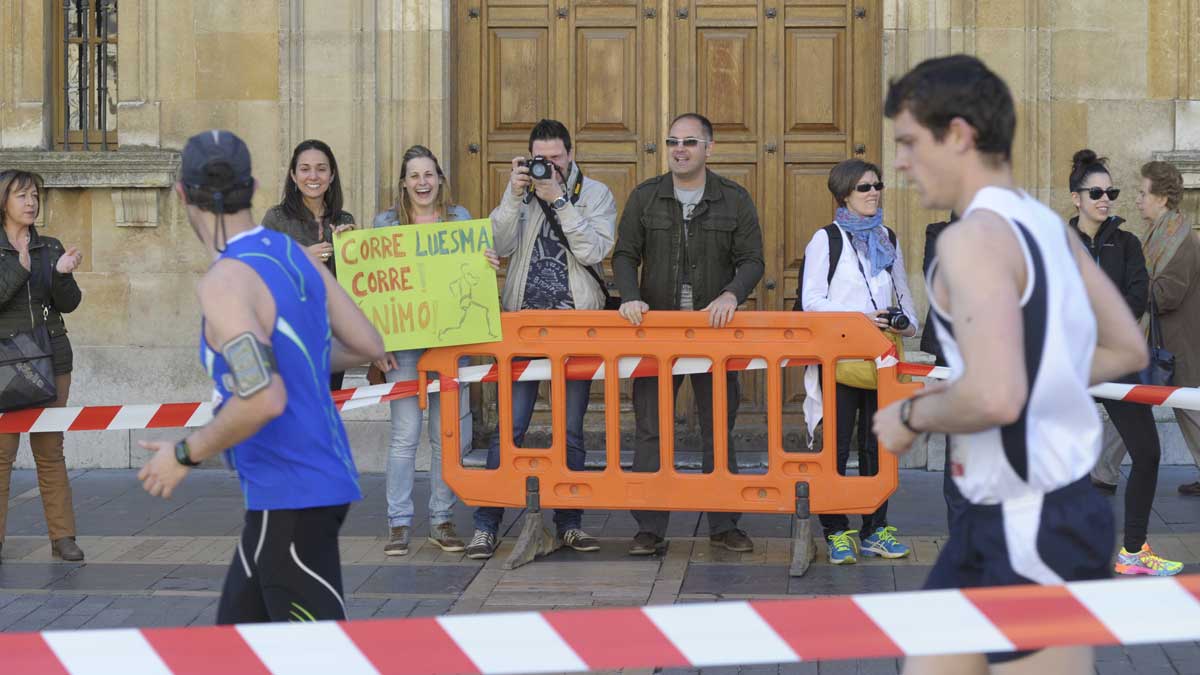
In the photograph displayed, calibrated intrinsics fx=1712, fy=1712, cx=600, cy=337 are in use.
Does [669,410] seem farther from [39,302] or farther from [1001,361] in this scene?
[1001,361]

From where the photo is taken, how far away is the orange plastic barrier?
751 centimetres

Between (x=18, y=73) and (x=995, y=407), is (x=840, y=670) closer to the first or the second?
(x=995, y=407)

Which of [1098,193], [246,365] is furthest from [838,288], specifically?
[246,365]

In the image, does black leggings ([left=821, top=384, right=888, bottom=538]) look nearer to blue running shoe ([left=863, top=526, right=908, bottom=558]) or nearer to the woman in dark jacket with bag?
blue running shoe ([left=863, top=526, right=908, bottom=558])

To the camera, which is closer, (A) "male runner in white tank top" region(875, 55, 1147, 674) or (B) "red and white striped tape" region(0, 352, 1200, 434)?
(A) "male runner in white tank top" region(875, 55, 1147, 674)

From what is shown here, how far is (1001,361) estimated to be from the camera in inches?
121

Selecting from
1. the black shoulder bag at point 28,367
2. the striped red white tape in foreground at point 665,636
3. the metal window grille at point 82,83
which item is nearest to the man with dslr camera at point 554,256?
the black shoulder bag at point 28,367

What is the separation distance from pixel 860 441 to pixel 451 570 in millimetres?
1932

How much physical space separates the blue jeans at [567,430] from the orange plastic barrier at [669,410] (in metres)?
0.13

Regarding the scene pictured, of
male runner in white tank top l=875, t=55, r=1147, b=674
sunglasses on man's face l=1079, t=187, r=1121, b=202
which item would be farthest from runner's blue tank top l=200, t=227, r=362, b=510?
sunglasses on man's face l=1079, t=187, r=1121, b=202

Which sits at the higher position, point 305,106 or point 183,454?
point 305,106

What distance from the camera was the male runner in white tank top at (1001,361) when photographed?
10.2ft

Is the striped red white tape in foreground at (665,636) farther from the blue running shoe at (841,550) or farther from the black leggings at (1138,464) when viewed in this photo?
the blue running shoe at (841,550)

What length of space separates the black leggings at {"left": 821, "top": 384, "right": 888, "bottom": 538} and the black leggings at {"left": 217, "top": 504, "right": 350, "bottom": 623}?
4050 mm
